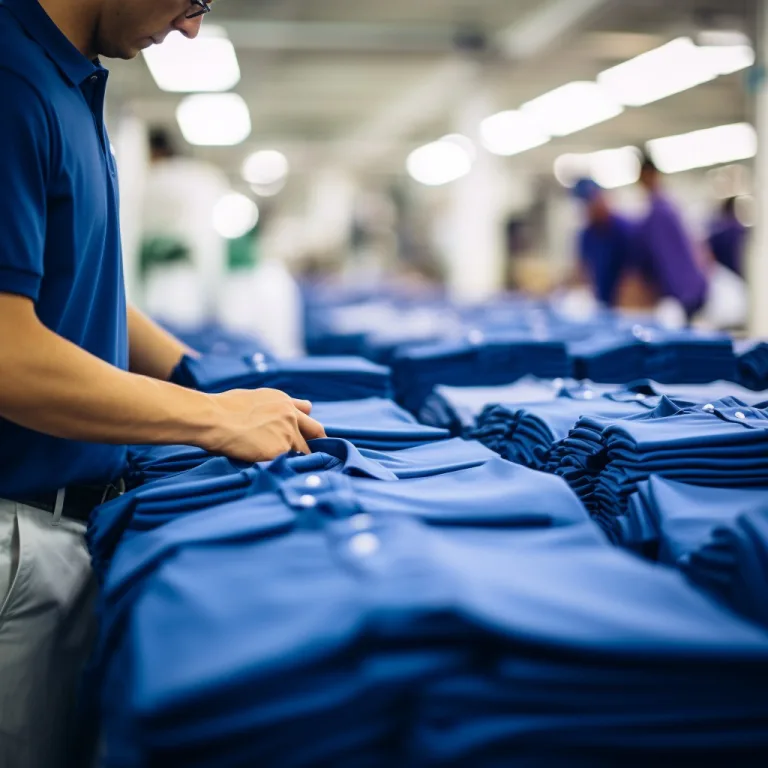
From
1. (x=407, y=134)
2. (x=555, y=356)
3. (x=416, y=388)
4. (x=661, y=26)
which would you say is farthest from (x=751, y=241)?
(x=407, y=134)

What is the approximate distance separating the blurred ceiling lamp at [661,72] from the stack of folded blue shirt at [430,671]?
7.35m

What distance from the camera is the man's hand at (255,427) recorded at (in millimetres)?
1440

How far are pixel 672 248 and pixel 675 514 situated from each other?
5.43 meters

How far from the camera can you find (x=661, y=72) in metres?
8.30

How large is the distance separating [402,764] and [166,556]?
16.4 inches

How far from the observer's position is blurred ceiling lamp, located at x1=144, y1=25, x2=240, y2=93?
7.51 m

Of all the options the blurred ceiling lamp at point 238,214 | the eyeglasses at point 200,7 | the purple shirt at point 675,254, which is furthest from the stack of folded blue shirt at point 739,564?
the blurred ceiling lamp at point 238,214

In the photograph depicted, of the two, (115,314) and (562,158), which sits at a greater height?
(562,158)

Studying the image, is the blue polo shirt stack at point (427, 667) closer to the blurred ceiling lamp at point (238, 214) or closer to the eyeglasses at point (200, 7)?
→ the eyeglasses at point (200, 7)

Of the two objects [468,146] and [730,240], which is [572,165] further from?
[730,240]

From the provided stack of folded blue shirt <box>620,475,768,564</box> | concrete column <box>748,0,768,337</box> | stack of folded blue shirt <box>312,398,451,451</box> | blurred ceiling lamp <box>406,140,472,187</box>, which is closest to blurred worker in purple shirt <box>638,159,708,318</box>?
concrete column <box>748,0,768,337</box>

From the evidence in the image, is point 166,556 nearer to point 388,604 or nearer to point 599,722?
point 388,604

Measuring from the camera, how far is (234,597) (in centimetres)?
91

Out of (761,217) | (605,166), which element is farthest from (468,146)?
(605,166)
